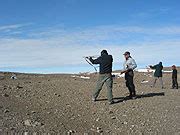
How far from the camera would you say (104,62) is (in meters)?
14.9

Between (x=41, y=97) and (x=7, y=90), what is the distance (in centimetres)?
150

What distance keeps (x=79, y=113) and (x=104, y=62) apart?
2.30 m

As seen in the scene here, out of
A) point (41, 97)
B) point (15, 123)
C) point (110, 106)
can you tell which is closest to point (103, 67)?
point (110, 106)

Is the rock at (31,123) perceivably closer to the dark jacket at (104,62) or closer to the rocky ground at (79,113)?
the rocky ground at (79,113)

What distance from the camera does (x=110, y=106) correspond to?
48.2 ft

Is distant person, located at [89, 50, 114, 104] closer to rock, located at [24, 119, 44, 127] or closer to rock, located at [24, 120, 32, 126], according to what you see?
rock, located at [24, 119, 44, 127]

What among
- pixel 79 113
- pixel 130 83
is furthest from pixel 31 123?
pixel 130 83

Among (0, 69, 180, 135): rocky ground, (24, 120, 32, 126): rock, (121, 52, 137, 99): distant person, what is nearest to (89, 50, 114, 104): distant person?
(0, 69, 180, 135): rocky ground

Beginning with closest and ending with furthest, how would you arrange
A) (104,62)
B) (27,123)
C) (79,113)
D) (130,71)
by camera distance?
1. (27,123)
2. (79,113)
3. (104,62)
4. (130,71)

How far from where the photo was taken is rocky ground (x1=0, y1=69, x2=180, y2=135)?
11.5 meters

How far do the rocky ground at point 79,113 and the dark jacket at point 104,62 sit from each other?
3.91ft

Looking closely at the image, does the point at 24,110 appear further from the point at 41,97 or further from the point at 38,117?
the point at 41,97

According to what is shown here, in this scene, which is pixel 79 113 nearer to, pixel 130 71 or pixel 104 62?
pixel 104 62

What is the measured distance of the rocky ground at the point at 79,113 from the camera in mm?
11531
